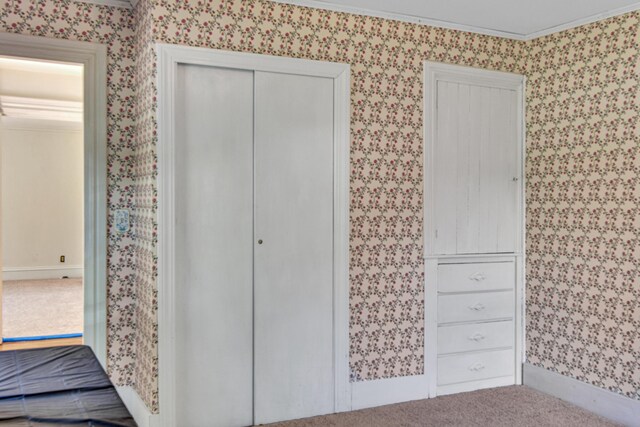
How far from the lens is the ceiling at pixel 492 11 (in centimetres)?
313

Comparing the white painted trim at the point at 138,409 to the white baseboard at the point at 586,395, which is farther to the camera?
the white baseboard at the point at 586,395

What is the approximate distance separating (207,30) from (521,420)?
9.37ft

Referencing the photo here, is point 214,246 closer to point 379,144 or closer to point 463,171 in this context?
point 379,144

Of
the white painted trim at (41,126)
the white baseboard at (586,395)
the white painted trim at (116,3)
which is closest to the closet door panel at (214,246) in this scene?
the white painted trim at (116,3)

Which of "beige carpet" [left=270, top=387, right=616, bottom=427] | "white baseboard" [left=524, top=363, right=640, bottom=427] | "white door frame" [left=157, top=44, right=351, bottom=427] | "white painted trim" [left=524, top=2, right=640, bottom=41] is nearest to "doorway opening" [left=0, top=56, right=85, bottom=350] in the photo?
"white door frame" [left=157, top=44, right=351, bottom=427]

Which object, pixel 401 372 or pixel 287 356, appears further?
pixel 401 372

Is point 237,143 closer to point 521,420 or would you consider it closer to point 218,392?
point 218,392

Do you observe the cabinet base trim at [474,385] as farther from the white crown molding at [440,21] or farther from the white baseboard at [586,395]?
the white crown molding at [440,21]

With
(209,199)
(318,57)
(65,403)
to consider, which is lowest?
(65,403)

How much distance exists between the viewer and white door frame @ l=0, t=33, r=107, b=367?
3047mm

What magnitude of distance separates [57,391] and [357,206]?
203cm

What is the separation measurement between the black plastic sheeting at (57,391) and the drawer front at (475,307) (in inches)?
89.1

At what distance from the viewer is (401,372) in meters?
3.45

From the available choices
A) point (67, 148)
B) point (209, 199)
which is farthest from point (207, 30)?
point (67, 148)
